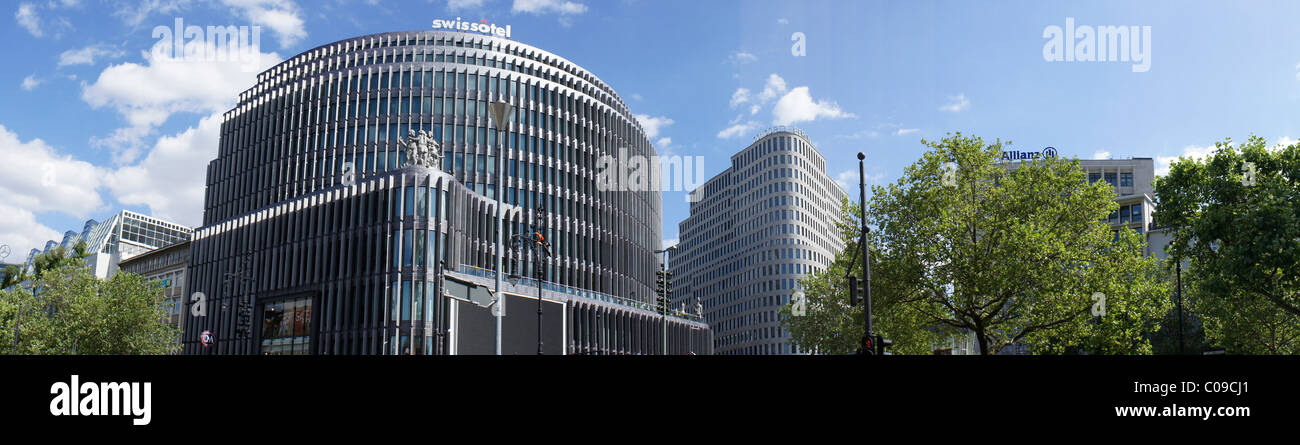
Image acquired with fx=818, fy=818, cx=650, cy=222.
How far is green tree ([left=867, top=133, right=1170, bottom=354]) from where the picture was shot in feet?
112

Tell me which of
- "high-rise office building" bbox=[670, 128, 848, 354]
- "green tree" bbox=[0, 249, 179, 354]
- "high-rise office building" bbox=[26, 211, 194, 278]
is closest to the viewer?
"green tree" bbox=[0, 249, 179, 354]

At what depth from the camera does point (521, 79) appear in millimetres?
87500

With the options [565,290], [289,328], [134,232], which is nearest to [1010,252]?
[565,290]

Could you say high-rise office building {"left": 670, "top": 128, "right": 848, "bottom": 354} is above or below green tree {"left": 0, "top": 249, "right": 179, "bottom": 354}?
above

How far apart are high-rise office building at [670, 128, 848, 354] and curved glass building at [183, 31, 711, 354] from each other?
66.7 meters

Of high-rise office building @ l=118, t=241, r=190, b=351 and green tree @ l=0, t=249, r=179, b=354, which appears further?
high-rise office building @ l=118, t=241, r=190, b=351

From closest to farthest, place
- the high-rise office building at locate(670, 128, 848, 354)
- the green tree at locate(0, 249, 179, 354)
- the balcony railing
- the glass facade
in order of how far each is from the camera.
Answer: the green tree at locate(0, 249, 179, 354), the balcony railing, the glass facade, the high-rise office building at locate(670, 128, 848, 354)

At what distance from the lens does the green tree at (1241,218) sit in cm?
3438

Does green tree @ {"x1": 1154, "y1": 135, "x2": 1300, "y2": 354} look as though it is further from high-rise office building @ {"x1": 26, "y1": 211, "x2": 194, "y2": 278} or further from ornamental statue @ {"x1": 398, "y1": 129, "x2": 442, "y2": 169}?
high-rise office building @ {"x1": 26, "y1": 211, "x2": 194, "y2": 278}

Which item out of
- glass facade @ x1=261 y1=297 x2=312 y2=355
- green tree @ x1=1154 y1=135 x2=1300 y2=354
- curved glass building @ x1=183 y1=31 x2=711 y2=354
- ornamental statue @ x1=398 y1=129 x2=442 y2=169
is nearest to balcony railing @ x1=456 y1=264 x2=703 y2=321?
curved glass building @ x1=183 y1=31 x2=711 y2=354

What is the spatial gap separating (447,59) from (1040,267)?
68264mm

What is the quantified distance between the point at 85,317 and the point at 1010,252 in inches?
2446
